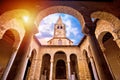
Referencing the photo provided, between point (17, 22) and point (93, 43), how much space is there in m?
5.68

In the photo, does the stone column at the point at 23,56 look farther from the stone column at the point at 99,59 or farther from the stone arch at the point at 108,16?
the stone arch at the point at 108,16

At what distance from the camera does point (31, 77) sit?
1173 cm

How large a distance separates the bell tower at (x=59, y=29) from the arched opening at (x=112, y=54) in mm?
14765

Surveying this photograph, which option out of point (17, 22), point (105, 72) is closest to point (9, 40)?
point (17, 22)

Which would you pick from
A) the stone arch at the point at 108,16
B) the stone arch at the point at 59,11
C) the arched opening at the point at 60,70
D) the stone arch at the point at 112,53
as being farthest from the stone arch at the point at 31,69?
the stone arch at the point at 108,16

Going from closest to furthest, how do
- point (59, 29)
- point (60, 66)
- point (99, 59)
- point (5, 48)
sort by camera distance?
1. point (99, 59)
2. point (5, 48)
3. point (60, 66)
4. point (59, 29)

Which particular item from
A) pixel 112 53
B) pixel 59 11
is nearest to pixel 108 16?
pixel 59 11

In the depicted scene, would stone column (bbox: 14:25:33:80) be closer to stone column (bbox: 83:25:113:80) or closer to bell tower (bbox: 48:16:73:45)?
stone column (bbox: 83:25:113:80)

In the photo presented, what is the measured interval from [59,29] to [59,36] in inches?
106

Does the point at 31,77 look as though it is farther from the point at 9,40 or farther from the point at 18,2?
the point at 18,2

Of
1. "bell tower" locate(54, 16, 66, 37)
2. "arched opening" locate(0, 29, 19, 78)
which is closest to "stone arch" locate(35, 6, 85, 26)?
"arched opening" locate(0, 29, 19, 78)

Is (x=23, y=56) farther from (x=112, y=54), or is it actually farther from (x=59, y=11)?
(x=112, y=54)

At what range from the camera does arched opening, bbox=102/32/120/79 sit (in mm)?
9734

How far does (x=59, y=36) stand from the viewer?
24547mm
